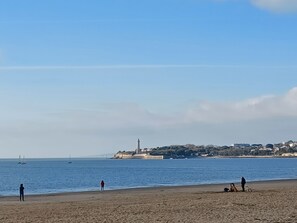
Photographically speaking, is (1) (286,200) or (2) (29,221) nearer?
(2) (29,221)

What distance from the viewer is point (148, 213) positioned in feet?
89.1

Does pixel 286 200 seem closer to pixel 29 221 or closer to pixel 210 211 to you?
pixel 210 211

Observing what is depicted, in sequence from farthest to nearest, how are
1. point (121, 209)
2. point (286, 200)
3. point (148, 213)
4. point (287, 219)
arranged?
1. point (286, 200)
2. point (121, 209)
3. point (148, 213)
4. point (287, 219)

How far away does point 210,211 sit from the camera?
27.2m

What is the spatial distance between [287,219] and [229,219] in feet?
7.46

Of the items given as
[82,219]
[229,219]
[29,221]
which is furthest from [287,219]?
[29,221]

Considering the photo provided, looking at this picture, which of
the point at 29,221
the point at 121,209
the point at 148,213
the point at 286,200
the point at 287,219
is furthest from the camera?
the point at 286,200

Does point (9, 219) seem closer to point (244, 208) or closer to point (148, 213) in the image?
point (148, 213)

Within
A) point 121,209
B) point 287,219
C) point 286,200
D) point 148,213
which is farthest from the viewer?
point 286,200

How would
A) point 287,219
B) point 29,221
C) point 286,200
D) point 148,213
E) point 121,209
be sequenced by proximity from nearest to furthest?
point 287,219 < point 29,221 < point 148,213 < point 121,209 < point 286,200

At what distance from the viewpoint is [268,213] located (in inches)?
998

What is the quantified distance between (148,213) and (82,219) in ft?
11.1

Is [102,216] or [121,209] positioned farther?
[121,209]

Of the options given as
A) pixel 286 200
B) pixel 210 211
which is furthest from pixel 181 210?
pixel 286 200
